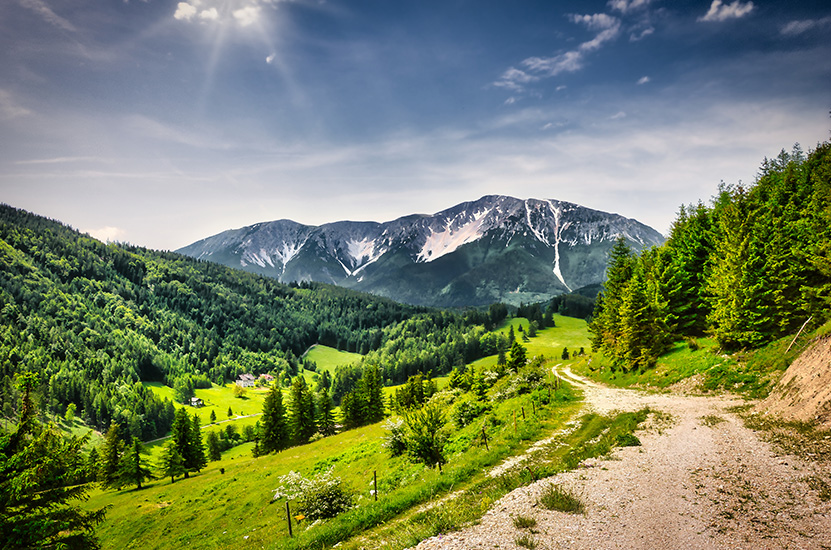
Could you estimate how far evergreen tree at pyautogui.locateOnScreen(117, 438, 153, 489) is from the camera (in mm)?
67188

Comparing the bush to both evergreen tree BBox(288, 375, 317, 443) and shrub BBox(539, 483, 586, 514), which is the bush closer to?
shrub BBox(539, 483, 586, 514)

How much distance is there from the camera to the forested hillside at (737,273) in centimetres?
3114

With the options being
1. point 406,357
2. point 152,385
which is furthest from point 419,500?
point 152,385

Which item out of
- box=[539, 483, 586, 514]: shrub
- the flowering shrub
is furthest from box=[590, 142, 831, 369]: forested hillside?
the flowering shrub

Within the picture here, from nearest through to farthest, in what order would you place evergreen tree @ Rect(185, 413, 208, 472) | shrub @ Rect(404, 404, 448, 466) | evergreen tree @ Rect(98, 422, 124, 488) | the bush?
shrub @ Rect(404, 404, 448, 466) < the bush < evergreen tree @ Rect(98, 422, 124, 488) < evergreen tree @ Rect(185, 413, 208, 472)

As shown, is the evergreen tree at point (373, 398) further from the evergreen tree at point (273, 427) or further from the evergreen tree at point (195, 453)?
the evergreen tree at point (195, 453)

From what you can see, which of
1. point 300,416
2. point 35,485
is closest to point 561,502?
point 35,485

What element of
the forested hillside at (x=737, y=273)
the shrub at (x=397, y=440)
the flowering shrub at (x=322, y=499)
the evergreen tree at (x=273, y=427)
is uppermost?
the forested hillside at (x=737, y=273)

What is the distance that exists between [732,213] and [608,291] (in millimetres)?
20823

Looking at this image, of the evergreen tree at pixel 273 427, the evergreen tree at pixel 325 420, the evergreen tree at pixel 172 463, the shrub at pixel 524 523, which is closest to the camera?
the shrub at pixel 524 523

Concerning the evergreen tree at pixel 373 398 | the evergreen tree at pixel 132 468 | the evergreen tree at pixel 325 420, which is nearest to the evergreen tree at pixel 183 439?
the evergreen tree at pixel 132 468

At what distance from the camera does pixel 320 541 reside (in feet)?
47.8

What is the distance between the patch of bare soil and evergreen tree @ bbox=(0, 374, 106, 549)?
119 feet

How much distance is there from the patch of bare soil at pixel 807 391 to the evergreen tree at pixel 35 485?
119 feet
